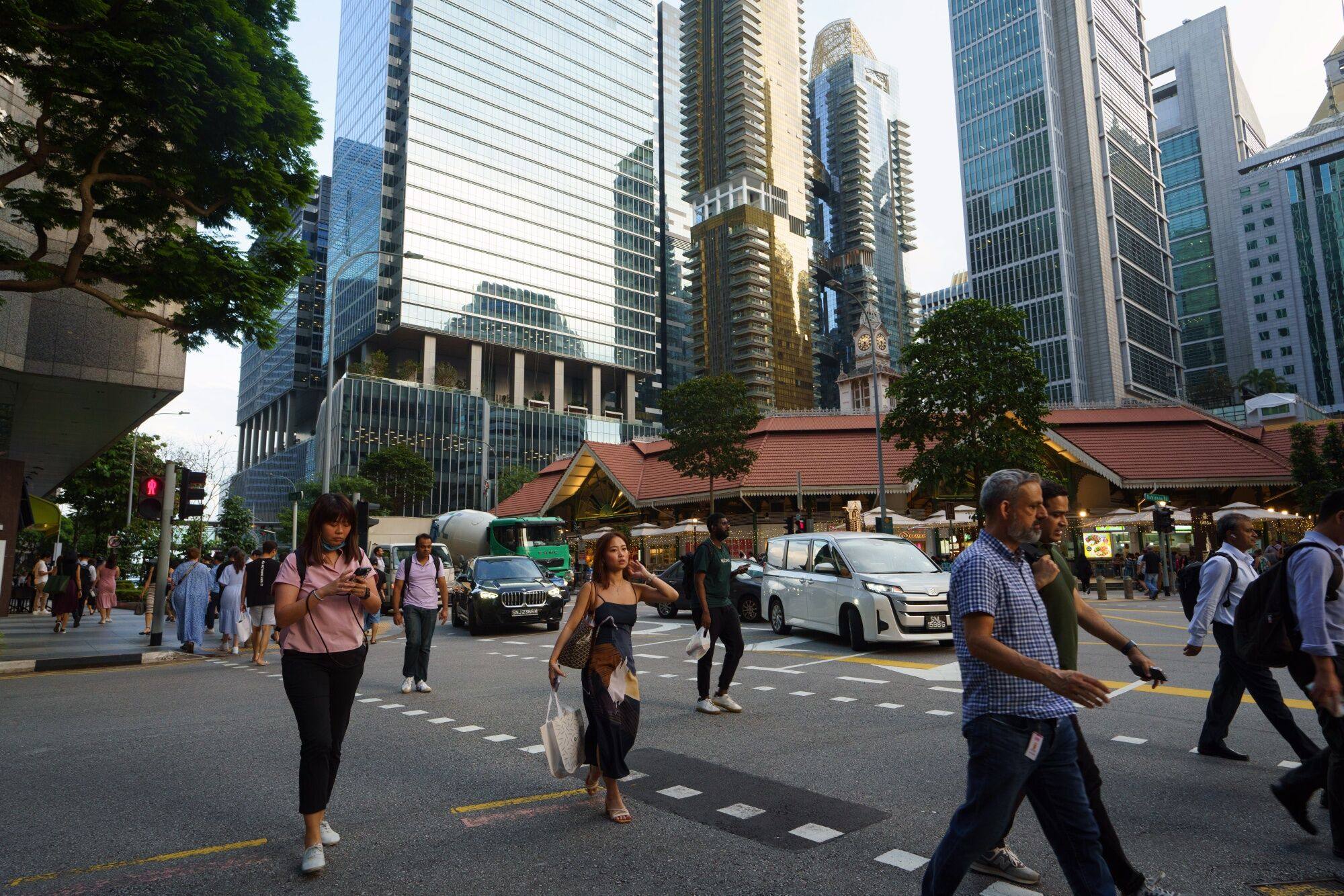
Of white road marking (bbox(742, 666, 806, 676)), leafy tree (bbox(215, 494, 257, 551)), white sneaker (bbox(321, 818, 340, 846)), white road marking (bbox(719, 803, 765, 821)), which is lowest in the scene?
white road marking (bbox(742, 666, 806, 676))

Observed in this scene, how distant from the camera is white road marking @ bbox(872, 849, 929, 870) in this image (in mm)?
3885

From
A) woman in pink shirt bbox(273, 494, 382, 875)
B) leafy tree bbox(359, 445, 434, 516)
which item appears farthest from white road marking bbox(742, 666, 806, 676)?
leafy tree bbox(359, 445, 434, 516)

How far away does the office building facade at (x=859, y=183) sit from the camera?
561 ft

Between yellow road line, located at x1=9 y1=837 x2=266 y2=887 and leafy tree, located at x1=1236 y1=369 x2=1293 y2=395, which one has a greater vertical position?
leafy tree, located at x1=1236 y1=369 x2=1293 y2=395

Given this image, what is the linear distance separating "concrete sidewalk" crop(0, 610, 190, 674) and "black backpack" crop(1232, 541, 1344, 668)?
15640 mm

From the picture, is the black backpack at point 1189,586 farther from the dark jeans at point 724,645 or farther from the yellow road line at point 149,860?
the yellow road line at point 149,860

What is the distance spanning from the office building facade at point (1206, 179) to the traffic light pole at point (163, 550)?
143 m

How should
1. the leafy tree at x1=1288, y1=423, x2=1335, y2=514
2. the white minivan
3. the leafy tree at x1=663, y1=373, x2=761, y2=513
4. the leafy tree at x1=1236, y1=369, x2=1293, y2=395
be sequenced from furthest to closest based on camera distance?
the leafy tree at x1=1236, y1=369, x2=1293, y2=395, the leafy tree at x1=663, y1=373, x2=761, y2=513, the leafy tree at x1=1288, y1=423, x2=1335, y2=514, the white minivan

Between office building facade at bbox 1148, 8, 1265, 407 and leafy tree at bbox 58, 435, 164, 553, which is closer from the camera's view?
leafy tree at bbox 58, 435, 164, 553

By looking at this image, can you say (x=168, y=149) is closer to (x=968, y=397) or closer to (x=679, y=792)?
(x=679, y=792)

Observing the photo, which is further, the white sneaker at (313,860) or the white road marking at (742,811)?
the white road marking at (742,811)

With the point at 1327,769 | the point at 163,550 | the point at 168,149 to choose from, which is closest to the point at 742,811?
the point at 1327,769

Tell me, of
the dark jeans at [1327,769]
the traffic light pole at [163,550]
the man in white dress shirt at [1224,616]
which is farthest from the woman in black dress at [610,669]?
the traffic light pole at [163,550]

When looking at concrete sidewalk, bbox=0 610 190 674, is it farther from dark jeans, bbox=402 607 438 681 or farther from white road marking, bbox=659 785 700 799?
white road marking, bbox=659 785 700 799
